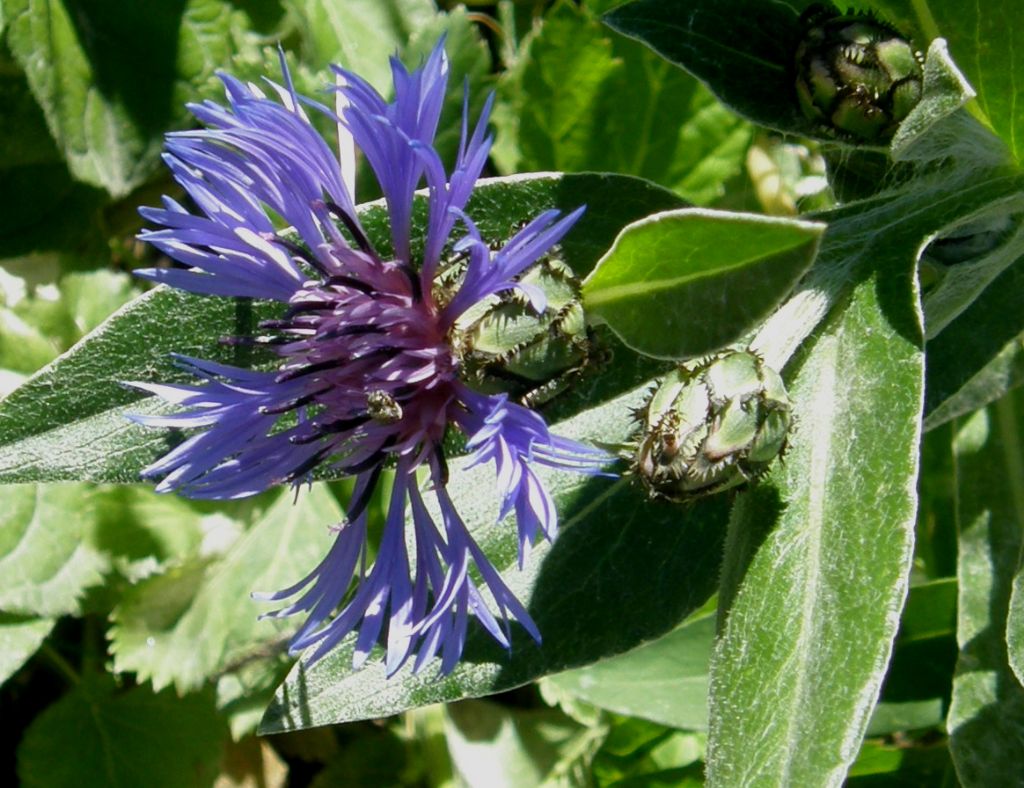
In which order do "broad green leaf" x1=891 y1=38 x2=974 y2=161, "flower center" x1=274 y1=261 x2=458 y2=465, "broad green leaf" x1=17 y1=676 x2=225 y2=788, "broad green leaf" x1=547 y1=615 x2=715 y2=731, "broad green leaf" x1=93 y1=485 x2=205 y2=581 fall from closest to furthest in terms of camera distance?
1. "broad green leaf" x1=891 y1=38 x2=974 y2=161
2. "flower center" x1=274 y1=261 x2=458 y2=465
3. "broad green leaf" x1=547 y1=615 x2=715 y2=731
4. "broad green leaf" x1=93 y1=485 x2=205 y2=581
5. "broad green leaf" x1=17 y1=676 x2=225 y2=788

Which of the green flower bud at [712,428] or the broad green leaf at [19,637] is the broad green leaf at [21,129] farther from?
the green flower bud at [712,428]

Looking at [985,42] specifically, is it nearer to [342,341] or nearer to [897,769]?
[342,341]

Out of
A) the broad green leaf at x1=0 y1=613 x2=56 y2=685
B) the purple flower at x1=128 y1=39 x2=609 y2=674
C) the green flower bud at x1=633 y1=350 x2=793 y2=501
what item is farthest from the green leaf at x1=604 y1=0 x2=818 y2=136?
the broad green leaf at x1=0 y1=613 x2=56 y2=685

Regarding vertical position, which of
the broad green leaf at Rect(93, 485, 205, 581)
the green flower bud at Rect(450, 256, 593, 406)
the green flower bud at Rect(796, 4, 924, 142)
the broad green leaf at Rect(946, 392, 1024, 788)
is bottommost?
the broad green leaf at Rect(93, 485, 205, 581)

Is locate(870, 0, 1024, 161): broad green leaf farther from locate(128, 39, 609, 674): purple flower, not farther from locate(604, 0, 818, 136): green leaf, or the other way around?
locate(128, 39, 609, 674): purple flower

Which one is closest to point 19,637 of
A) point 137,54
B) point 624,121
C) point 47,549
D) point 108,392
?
point 47,549

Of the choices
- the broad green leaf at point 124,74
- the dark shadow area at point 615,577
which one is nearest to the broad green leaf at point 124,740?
the dark shadow area at point 615,577
